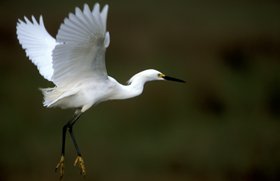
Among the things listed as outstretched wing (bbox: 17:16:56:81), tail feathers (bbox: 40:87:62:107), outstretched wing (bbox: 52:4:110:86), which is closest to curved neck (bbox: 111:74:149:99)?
outstretched wing (bbox: 52:4:110:86)

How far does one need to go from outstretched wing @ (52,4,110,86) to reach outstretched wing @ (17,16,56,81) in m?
0.49

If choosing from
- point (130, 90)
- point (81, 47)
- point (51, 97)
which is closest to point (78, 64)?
point (81, 47)

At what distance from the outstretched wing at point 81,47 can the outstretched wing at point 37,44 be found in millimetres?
494

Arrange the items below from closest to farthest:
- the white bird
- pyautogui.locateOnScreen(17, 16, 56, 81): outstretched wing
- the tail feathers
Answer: the white bird
the tail feathers
pyautogui.locateOnScreen(17, 16, 56, 81): outstretched wing

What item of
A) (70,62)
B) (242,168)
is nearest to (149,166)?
(242,168)

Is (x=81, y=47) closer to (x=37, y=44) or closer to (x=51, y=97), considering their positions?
(x=51, y=97)

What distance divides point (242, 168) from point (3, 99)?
2745 millimetres

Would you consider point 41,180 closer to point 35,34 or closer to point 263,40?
point 35,34

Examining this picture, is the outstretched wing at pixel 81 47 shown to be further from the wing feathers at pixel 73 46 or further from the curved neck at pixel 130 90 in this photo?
the curved neck at pixel 130 90

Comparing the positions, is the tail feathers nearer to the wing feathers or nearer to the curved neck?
the wing feathers

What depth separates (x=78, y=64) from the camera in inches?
248

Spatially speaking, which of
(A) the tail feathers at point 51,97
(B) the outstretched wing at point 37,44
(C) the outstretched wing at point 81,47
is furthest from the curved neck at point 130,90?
(B) the outstretched wing at point 37,44

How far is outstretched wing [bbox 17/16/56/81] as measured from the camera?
22.9 feet

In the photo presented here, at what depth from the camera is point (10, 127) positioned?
9.91 m
